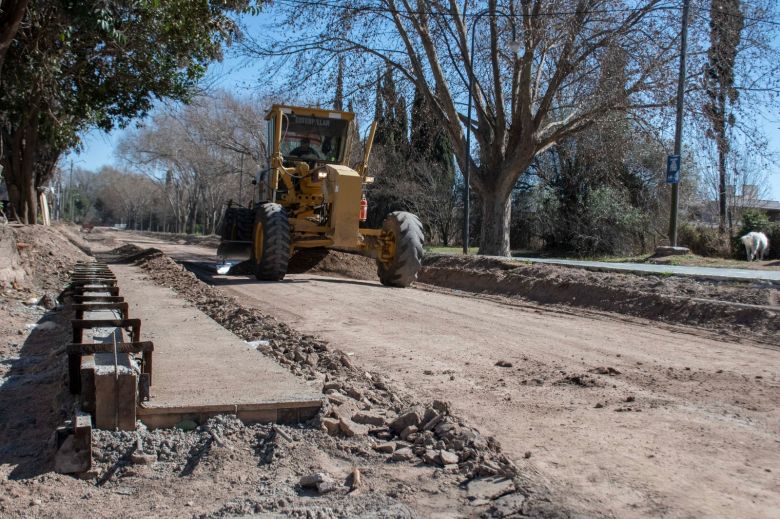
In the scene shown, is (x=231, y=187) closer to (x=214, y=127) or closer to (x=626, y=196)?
(x=214, y=127)

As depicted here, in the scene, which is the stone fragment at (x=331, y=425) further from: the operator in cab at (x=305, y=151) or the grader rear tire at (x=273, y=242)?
the operator in cab at (x=305, y=151)

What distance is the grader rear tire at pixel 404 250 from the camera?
13781 mm

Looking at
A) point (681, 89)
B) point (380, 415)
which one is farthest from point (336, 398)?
point (681, 89)

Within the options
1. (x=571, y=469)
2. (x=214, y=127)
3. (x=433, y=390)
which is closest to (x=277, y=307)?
(x=433, y=390)

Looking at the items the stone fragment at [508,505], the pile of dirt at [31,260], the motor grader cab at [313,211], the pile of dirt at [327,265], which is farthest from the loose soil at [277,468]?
the pile of dirt at [327,265]

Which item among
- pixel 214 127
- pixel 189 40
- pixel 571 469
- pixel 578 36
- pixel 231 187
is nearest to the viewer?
pixel 571 469

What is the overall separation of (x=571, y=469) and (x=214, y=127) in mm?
39645

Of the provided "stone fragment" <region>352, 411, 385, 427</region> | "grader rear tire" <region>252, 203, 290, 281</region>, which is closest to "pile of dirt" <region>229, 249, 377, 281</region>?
"grader rear tire" <region>252, 203, 290, 281</region>

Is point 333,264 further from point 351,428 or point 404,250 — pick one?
point 351,428

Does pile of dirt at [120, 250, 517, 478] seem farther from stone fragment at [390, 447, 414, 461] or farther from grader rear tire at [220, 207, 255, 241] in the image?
grader rear tire at [220, 207, 255, 241]

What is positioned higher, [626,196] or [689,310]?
[626,196]

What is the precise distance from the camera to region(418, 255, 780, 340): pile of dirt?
956 centimetres

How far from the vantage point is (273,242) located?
44.3ft

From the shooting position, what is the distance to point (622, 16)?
60.8 feet
